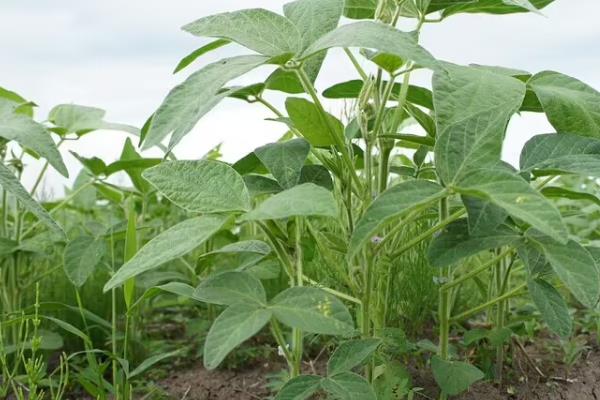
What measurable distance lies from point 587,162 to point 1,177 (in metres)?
0.82

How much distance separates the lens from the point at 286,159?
3.56ft

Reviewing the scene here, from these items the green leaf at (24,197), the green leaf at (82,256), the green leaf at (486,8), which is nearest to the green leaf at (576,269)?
the green leaf at (486,8)

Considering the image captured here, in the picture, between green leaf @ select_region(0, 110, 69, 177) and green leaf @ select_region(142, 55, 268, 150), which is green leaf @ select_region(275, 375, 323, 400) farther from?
green leaf @ select_region(0, 110, 69, 177)

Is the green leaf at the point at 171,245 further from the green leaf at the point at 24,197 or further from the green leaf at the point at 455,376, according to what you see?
the green leaf at the point at 455,376

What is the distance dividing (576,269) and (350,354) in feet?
1.01

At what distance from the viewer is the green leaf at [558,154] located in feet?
3.43

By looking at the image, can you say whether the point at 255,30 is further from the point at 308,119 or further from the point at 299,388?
the point at 299,388

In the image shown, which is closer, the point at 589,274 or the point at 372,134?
the point at 589,274

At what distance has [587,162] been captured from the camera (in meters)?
1.03

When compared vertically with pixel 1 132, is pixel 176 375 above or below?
below

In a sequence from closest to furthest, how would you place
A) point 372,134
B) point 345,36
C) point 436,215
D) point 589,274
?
1. point 345,36
2. point 589,274
3. point 372,134
4. point 436,215

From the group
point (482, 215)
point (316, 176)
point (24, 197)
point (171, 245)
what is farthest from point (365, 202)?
point (24, 197)

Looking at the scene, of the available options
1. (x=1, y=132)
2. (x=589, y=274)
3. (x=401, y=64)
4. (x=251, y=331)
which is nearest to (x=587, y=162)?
(x=589, y=274)

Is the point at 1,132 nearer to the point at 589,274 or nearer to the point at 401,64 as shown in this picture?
the point at 401,64
